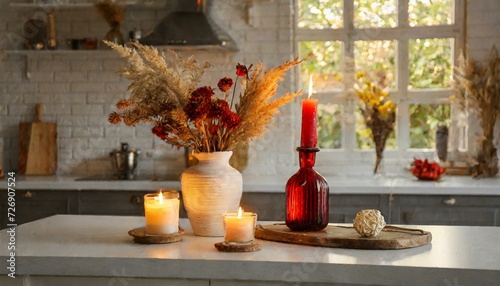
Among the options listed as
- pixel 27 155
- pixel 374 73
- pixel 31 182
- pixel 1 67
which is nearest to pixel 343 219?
pixel 374 73

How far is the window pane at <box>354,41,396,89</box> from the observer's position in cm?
505

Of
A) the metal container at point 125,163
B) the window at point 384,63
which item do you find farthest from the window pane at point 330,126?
the metal container at point 125,163

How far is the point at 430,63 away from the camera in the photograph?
501 cm

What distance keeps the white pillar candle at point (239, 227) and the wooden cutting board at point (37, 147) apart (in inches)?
127

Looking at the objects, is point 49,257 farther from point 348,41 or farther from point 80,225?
point 348,41

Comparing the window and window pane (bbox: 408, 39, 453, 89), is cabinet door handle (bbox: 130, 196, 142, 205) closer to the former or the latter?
the window

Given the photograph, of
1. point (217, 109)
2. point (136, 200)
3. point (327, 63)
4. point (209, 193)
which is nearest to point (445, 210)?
point (327, 63)

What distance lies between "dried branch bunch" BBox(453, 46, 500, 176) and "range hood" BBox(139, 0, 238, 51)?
1510mm

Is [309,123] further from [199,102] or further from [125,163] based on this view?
[125,163]

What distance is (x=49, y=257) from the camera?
2102 millimetres

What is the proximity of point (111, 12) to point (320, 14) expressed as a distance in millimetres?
1421

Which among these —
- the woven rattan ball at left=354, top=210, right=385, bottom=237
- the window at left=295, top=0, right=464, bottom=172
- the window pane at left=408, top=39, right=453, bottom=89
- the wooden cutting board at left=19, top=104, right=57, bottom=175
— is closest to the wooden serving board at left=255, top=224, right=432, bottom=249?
the woven rattan ball at left=354, top=210, right=385, bottom=237

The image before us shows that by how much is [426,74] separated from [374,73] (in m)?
0.41

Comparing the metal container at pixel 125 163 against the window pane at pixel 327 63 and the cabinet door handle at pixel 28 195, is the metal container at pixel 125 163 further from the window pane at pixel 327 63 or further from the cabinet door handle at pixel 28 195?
the window pane at pixel 327 63
